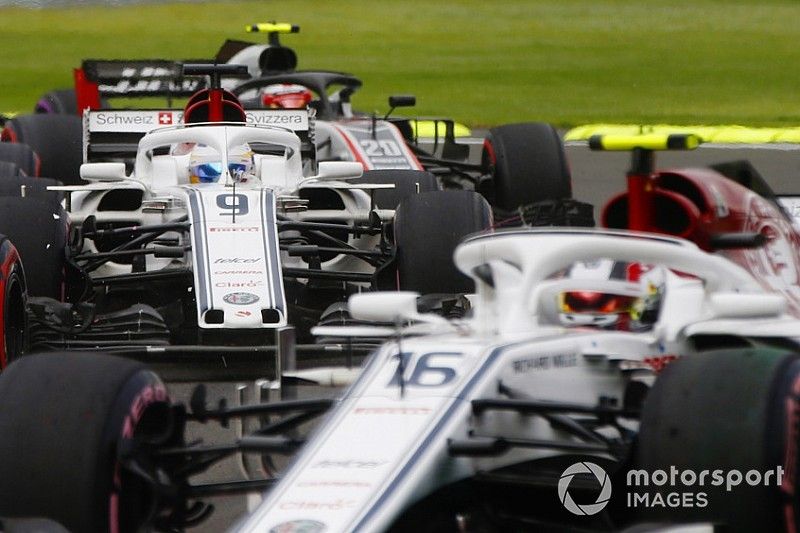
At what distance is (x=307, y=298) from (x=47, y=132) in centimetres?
474

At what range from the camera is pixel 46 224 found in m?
8.67

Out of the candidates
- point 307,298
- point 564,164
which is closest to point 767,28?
point 564,164

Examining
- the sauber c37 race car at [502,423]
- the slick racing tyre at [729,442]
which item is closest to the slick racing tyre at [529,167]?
the sauber c37 race car at [502,423]

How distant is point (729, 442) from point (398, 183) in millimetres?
5798

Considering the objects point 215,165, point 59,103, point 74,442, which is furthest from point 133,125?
point 74,442

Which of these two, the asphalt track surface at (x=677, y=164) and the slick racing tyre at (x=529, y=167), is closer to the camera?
the slick racing tyre at (x=529, y=167)

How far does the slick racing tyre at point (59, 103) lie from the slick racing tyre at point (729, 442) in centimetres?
1231

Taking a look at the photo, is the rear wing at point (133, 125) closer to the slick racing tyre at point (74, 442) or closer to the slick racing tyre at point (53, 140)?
the slick racing tyre at point (53, 140)

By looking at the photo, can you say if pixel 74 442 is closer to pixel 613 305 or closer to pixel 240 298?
pixel 613 305

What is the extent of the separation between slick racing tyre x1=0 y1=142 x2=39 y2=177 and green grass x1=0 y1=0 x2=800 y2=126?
10.3m

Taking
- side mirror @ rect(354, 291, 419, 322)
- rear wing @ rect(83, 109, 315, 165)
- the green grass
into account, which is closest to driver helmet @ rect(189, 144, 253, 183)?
rear wing @ rect(83, 109, 315, 165)

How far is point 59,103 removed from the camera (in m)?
16.5

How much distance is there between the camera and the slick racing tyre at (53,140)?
13038 millimetres

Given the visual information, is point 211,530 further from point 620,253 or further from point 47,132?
point 47,132
